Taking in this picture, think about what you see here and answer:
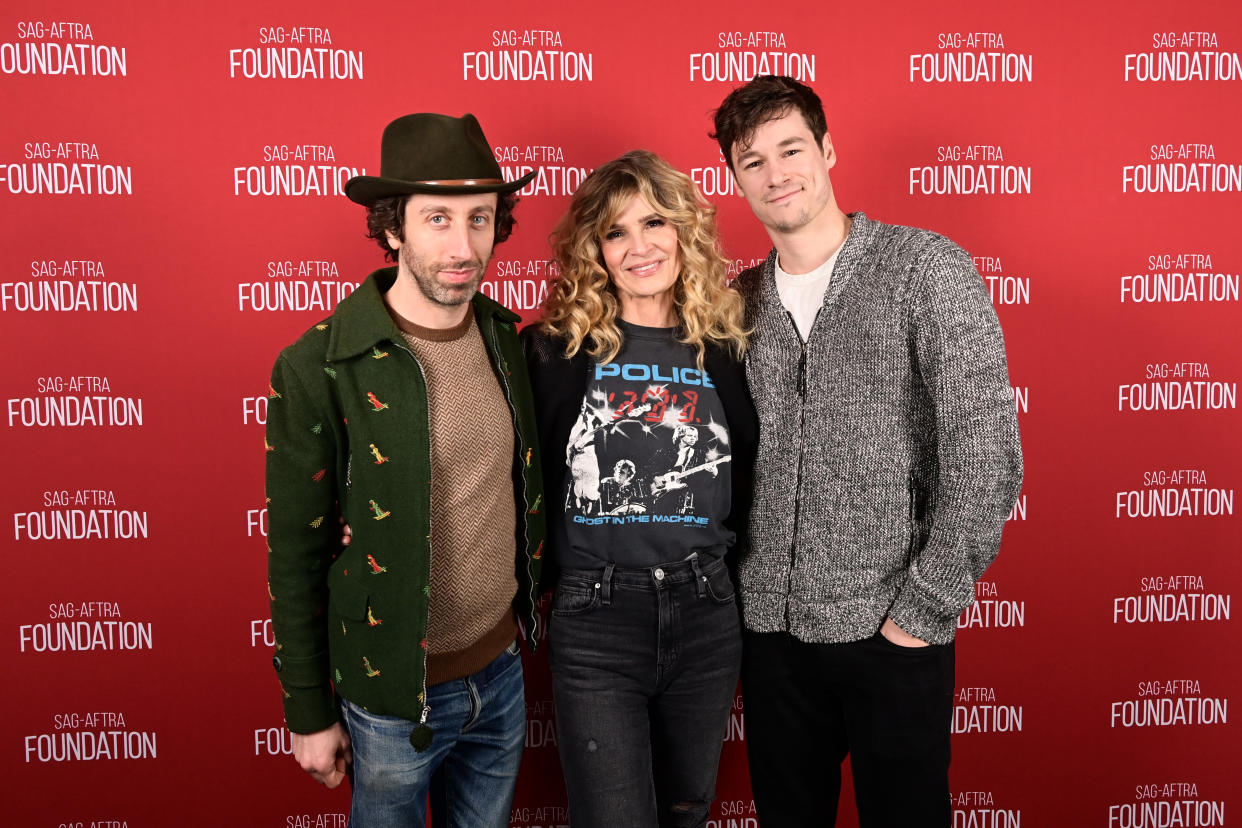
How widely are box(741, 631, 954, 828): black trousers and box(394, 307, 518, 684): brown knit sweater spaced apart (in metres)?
0.63

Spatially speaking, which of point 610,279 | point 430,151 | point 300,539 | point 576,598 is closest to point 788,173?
point 610,279

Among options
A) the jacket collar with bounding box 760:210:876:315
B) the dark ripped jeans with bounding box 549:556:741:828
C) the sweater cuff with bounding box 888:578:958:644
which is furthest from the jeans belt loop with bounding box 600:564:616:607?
the jacket collar with bounding box 760:210:876:315

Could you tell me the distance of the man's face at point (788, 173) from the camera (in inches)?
69.6

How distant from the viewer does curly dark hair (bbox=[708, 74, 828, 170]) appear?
5.86ft

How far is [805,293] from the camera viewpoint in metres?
1.82

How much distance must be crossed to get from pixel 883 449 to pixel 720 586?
17.5 inches

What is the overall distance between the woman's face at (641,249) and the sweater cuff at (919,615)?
2.68 feet

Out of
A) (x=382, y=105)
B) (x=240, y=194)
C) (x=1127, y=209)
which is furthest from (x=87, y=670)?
(x=1127, y=209)

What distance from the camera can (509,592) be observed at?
1692 mm

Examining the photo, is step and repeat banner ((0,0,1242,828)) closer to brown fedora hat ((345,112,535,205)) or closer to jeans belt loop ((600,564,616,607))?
brown fedora hat ((345,112,535,205))

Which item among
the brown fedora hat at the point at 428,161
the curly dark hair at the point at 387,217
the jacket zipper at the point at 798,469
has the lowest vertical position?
the jacket zipper at the point at 798,469

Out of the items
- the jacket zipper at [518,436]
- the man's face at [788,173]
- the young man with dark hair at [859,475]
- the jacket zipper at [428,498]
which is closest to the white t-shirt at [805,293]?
the young man with dark hair at [859,475]

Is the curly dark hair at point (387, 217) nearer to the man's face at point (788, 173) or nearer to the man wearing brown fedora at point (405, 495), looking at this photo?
the man wearing brown fedora at point (405, 495)

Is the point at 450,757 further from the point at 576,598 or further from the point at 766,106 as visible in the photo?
the point at 766,106
